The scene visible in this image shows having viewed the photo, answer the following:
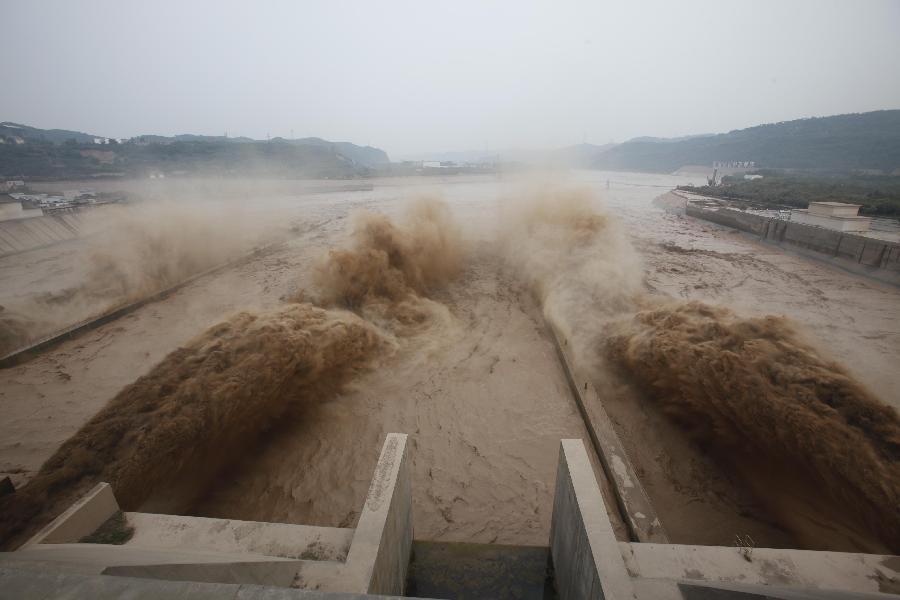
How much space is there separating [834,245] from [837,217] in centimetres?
170

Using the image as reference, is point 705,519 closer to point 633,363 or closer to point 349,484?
point 633,363

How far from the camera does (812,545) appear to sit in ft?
17.1

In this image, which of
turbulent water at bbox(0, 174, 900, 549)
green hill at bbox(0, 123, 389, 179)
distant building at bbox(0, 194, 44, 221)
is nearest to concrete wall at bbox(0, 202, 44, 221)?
distant building at bbox(0, 194, 44, 221)

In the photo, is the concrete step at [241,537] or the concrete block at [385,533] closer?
the concrete block at [385,533]

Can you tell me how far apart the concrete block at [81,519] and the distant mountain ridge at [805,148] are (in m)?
87.3

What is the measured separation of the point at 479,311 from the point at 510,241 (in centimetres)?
779

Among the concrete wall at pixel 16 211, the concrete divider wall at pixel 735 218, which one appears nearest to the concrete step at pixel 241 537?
the concrete wall at pixel 16 211

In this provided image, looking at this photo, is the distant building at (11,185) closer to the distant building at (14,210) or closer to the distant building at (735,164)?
the distant building at (14,210)

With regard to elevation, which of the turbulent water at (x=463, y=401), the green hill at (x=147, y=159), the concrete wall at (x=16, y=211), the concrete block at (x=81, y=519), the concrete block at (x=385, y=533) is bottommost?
the turbulent water at (x=463, y=401)

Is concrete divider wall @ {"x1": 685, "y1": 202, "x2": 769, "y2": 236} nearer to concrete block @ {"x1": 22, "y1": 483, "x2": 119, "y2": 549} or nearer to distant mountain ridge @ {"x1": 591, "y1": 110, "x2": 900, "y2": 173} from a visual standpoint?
concrete block @ {"x1": 22, "y1": 483, "x2": 119, "y2": 549}

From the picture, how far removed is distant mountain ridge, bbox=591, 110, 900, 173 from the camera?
6562 centimetres

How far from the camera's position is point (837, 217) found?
1819 centimetres

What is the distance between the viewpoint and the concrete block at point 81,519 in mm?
3168

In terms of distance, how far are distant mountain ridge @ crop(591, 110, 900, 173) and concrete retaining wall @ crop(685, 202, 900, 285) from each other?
58823mm
